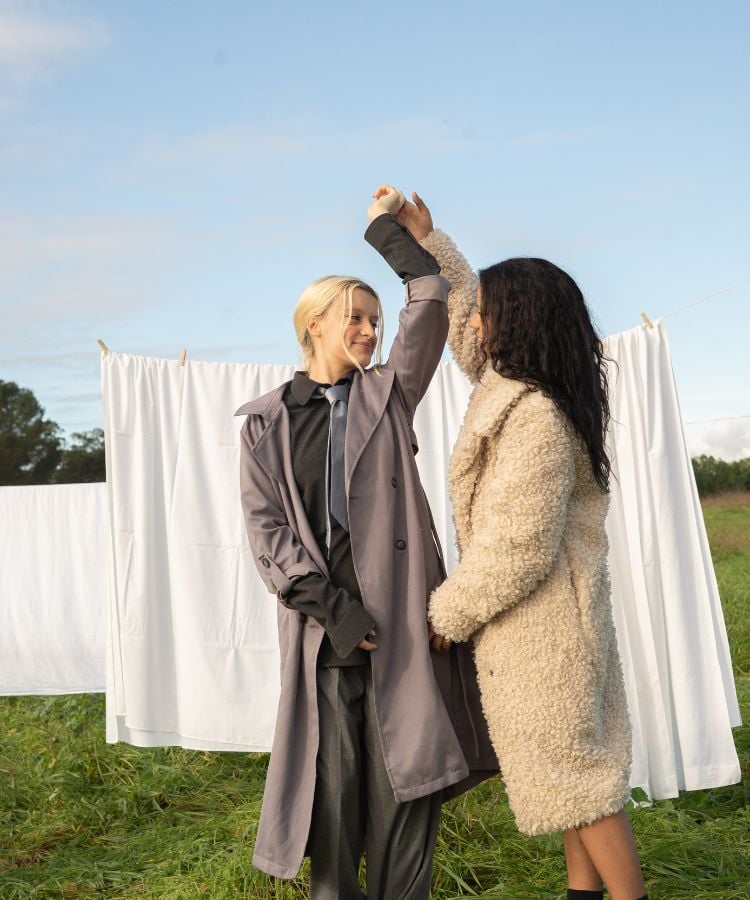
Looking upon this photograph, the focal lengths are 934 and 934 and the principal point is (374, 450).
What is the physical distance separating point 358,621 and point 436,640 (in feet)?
0.60

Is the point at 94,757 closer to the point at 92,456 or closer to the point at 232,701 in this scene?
the point at 232,701

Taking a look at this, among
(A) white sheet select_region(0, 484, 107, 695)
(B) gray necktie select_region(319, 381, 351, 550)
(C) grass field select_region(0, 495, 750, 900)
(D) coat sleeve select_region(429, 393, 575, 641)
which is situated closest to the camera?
(D) coat sleeve select_region(429, 393, 575, 641)

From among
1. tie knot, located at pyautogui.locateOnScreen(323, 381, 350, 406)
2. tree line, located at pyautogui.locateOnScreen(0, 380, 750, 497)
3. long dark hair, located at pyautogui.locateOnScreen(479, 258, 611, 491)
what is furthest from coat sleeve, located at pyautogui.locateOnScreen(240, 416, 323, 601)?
tree line, located at pyautogui.locateOnScreen(0, 380, 750, 497)

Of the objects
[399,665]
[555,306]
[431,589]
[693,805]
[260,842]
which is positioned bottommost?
[693,805]

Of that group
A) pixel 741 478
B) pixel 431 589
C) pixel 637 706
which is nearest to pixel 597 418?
pixel 431 589

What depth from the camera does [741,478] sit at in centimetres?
759

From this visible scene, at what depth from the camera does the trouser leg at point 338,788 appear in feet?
5.78

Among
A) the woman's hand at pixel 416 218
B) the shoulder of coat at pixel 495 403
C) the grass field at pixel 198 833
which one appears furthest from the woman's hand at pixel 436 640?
the grass field at pixel 198 833

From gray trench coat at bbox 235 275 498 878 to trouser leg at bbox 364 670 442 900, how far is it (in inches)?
2.0

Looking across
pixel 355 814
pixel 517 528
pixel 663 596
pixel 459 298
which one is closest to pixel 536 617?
pixel 517 528

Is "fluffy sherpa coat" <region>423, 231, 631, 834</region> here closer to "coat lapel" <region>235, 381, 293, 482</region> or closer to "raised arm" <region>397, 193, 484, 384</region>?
"raised arm" <region>397, 193, 484, 384</region>

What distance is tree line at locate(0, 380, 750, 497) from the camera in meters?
18.4

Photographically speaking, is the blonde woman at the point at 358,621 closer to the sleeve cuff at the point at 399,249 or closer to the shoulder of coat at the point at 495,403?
the sleeve cuff at the point at 399,249

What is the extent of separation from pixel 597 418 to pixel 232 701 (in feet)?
7.03
